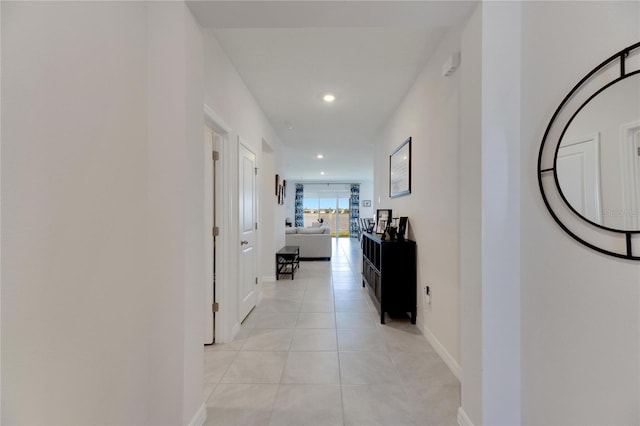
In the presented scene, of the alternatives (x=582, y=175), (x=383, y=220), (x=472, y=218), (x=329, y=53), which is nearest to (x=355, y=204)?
(x=383, y=220)

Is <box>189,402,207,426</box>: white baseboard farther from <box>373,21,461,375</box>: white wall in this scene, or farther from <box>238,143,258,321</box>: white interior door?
<box>373,21,461,375</box>: white wall

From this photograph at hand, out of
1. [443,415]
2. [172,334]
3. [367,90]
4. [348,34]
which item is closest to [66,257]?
[172,334]

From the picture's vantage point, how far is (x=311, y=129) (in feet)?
14.8

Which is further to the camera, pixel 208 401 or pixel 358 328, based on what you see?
pixel 358 328

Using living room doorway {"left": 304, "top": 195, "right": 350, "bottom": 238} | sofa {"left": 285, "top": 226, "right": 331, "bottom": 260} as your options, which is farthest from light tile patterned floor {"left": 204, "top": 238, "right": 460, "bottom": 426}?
living room doorway {"left": 304, "top": 195, "right": 350, "bottom": 238}

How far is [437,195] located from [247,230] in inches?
81.4

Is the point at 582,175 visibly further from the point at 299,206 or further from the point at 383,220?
the point at 299,206

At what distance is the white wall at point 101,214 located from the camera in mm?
795

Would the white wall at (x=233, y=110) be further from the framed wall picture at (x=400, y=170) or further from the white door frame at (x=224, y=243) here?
the framed wall picture at (x=400, y=170)

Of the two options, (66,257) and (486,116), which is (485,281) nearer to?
(486,116)

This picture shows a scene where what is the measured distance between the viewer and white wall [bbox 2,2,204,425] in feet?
2.61

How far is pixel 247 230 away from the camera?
3129 mm

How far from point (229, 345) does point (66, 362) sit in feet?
5.40

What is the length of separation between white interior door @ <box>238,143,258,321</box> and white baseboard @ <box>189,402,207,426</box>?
1277mm
